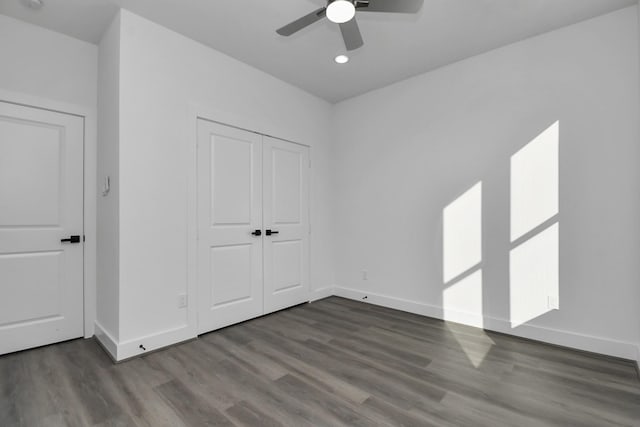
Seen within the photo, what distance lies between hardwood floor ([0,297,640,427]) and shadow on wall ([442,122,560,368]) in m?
0.29

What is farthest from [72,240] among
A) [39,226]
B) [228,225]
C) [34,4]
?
[34,4]

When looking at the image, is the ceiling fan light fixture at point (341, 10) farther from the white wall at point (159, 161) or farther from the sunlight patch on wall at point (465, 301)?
the sunlight patch on wall at point (465, 301)

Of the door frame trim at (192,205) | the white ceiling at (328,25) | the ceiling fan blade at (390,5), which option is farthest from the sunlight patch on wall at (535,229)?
the door frame trim at (192,205)

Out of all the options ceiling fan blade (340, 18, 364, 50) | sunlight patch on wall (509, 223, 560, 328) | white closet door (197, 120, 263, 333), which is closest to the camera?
ceiling fan blade (340, 18, 364, 50)

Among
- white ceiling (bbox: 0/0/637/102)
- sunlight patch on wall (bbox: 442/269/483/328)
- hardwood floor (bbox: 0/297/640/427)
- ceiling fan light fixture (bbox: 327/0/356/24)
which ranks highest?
white ceiling (bbox: 0/0/637/102)

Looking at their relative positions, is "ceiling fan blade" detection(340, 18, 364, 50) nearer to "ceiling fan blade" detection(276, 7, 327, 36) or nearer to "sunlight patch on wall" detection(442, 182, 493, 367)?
"ceiling fan blade" detection(276, 7, 327, 36)

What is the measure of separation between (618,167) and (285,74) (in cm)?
335

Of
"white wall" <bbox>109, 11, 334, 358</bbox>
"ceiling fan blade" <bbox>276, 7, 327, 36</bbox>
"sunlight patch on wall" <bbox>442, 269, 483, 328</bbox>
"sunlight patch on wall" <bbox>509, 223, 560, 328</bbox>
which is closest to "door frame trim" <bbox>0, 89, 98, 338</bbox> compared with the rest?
"white wall" <bbox>109, 11, 334, 358</bbox>

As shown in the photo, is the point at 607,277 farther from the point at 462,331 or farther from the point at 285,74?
the point at 285,74

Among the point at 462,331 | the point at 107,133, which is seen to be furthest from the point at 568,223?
the point at 107,133

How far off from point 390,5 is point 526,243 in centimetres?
239

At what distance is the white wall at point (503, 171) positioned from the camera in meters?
2.47

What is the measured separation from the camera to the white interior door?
8.25ft

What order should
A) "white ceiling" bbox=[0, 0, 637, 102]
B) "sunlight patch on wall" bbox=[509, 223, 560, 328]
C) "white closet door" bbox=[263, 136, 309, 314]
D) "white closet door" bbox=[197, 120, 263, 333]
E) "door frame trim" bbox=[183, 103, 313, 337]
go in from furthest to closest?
"white closet door" bbox=[263, 136, 309, 314], "white closet door" bbox=[197, 120, 263, 333], "door frame trim" bbox=[183, 103, 313, 337], "sunlight patch on wall" bbox=[509, 223, 560, 328], "white ceiling" bbox=[0, 0, 637, 102]
